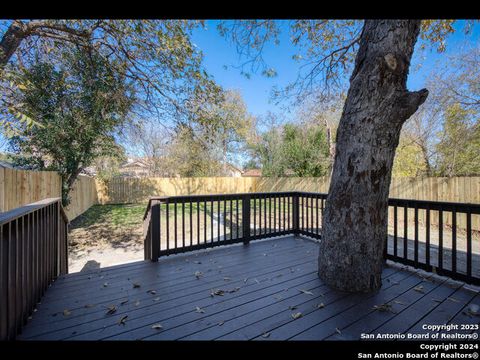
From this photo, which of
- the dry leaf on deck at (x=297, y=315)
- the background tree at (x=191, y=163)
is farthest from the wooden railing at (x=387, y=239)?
the background tree at (x=191, y=163)

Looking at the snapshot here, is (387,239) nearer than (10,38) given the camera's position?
Yes

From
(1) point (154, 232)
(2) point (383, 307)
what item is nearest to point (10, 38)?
(1) point (154, 232)

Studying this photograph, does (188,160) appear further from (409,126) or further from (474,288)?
(474,288)

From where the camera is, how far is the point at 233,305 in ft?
6.74

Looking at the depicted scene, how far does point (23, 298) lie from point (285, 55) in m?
5.51

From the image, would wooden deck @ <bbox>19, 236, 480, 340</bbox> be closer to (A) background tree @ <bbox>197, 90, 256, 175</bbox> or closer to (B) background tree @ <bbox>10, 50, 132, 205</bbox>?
(A) background tree @ <bbox>197, 90, 256, 175</bbox>

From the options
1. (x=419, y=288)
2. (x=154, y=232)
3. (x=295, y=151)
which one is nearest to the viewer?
(x=419, y=288)

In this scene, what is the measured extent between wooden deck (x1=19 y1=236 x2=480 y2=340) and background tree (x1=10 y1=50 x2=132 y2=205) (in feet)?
14.0

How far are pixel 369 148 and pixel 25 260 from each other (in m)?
3.19

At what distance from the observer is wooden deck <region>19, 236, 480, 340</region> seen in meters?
1.69

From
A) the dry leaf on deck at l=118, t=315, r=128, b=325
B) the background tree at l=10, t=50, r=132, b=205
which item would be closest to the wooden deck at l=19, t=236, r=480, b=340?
the dry leaf on deck at l=118, t=315, r=128, b=325

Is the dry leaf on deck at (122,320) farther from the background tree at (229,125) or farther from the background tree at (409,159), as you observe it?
the background tree at (409,159)

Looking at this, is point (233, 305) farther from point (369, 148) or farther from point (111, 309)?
point (369, 148)

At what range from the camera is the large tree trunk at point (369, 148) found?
215 cm
